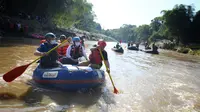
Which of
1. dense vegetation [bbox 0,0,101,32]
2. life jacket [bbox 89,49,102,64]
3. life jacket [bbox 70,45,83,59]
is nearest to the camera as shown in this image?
life jacket [bbox 89,49,102,64]

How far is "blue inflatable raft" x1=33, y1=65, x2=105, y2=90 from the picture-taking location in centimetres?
573

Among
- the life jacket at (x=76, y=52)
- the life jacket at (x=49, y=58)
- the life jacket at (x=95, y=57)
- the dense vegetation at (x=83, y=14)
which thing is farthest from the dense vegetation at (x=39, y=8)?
the life jacket at (x=49, y=58)

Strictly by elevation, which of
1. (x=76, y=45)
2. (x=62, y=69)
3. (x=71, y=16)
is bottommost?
(x=62, y=69)

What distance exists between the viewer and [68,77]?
18.7 feet

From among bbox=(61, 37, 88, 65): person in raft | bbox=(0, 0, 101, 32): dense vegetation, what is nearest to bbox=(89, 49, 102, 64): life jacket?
bbox=(61, 37, 88, 65): person in raft

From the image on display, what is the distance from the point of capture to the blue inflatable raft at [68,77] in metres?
5.73

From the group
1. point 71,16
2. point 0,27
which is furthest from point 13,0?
point 71,16

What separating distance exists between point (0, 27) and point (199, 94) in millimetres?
20144

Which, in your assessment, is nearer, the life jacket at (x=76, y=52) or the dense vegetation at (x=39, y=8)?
the life jacket at (x=76, y=52)

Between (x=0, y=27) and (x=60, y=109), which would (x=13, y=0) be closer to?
(x=0, y=27)

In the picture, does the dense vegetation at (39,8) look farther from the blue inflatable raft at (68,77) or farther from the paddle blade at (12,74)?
the blue inflatable raft at (68,77)

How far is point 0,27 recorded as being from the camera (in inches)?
859

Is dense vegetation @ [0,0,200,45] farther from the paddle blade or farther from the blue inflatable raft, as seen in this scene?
the blue inflatable raft

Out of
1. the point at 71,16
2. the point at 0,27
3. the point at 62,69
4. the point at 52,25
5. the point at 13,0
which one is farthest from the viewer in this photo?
the point at 52,25
